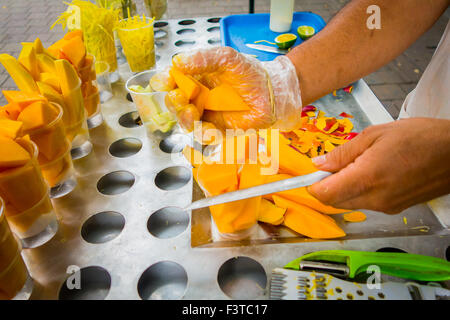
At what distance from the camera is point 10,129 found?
65 cm

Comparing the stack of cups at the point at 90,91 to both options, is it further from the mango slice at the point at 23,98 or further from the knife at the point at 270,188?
the knife at the point at 270,188

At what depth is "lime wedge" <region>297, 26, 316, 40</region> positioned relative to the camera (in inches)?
65.8

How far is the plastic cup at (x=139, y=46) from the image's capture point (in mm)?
1303

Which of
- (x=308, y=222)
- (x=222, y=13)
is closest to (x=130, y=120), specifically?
(x=308, y=222)

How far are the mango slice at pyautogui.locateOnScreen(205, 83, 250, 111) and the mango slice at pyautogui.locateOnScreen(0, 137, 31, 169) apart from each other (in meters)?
0.49

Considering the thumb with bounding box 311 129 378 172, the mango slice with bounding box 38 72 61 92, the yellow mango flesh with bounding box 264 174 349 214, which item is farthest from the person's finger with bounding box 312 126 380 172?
the mango slice with bounding box 38 72 61 92

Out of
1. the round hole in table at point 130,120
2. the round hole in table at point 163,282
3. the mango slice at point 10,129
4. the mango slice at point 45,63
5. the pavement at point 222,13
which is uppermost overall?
the mango slice at point 45,63

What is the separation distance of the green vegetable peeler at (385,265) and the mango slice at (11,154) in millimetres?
631

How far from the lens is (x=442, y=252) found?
769mm

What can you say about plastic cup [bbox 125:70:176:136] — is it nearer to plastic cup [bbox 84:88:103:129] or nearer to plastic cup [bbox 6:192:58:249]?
plastic cup [bbox 84:88:103:129]

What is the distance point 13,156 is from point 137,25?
924 millimetres

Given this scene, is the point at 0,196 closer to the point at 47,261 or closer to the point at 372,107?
the point at 47,261

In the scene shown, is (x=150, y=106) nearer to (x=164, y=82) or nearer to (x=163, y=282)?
(x=164, y=82)

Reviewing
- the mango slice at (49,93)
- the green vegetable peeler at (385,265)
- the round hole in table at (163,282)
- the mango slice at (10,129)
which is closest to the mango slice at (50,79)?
the mango slice at (49,93)
